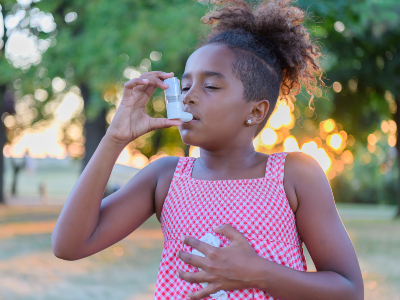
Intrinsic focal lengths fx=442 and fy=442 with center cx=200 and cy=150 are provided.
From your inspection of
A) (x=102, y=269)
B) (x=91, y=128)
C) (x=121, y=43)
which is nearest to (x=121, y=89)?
(x=121, y=43)

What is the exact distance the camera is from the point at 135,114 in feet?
5.71

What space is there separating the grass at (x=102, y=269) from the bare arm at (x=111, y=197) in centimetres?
357

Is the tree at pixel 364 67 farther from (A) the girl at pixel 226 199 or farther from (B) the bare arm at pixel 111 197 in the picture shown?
(B) the bare arm at pixel 111 197

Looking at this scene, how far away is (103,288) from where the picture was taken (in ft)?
18.0

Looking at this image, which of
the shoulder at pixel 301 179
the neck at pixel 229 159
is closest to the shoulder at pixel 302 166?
the shoulder at pixel 301 179

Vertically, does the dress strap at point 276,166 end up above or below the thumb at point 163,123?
below

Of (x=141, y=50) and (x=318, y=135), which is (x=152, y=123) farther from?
(x=318, y=135)

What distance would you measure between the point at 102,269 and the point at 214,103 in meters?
5.52

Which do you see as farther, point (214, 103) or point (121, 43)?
point (121, 43)

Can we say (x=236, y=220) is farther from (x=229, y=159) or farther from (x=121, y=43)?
(x=121, y=43)

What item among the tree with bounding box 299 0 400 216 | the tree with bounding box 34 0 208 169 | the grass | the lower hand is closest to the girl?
the lower hand

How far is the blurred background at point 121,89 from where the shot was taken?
6078 mm

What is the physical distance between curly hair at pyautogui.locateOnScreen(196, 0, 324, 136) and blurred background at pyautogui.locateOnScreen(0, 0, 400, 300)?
24 cm

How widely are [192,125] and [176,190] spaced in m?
0.26
